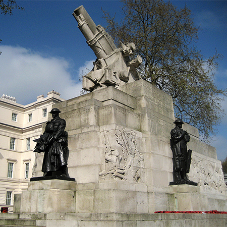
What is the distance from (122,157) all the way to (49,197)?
8.46 ft

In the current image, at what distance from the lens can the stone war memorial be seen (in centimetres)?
793

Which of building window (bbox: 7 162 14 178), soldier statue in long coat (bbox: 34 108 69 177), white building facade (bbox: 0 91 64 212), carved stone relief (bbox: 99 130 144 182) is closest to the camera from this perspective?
carved stone relief (bbox: 99 130 144 182)

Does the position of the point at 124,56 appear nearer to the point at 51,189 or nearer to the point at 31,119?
the point at 51,189

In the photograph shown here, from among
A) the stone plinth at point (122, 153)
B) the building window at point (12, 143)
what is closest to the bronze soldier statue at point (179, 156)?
the stone plinth at point (122, 153)

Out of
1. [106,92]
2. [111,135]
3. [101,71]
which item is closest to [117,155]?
[111,135]

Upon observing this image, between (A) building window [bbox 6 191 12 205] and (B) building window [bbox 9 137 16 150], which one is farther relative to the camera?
(B) building window [bbox 9 137 16 150]

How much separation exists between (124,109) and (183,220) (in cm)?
417

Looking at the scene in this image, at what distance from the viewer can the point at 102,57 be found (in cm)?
1299

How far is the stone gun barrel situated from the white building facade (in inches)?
1233

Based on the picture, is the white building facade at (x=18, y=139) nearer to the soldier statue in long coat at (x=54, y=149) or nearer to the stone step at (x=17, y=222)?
the soldier statue in long coat at (x=54, y=149)

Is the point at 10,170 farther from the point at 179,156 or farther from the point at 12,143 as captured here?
the point at 179,156

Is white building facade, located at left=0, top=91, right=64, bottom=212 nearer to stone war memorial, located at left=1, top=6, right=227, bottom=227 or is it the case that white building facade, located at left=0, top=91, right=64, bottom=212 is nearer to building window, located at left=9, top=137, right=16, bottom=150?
building window, located at left=9, top=137, right=16, bottom=150

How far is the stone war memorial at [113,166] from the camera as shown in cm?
793

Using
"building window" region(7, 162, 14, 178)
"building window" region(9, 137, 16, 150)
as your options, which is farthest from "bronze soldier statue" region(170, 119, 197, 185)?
"building window" region(9, 137, 16, 150)
